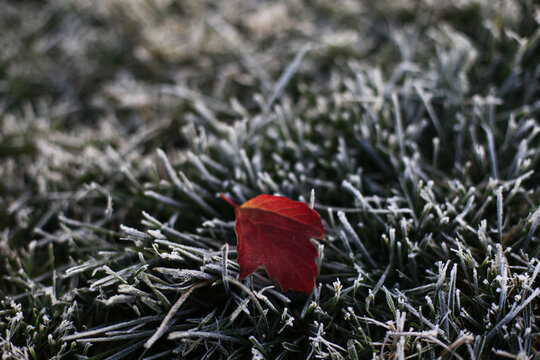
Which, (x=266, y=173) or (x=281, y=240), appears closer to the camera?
(x=281, y=240)

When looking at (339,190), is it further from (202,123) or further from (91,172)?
(91,172)

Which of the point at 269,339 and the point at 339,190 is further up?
the point at 339,190

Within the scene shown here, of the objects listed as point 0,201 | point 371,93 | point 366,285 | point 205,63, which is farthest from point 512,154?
point 0,201
